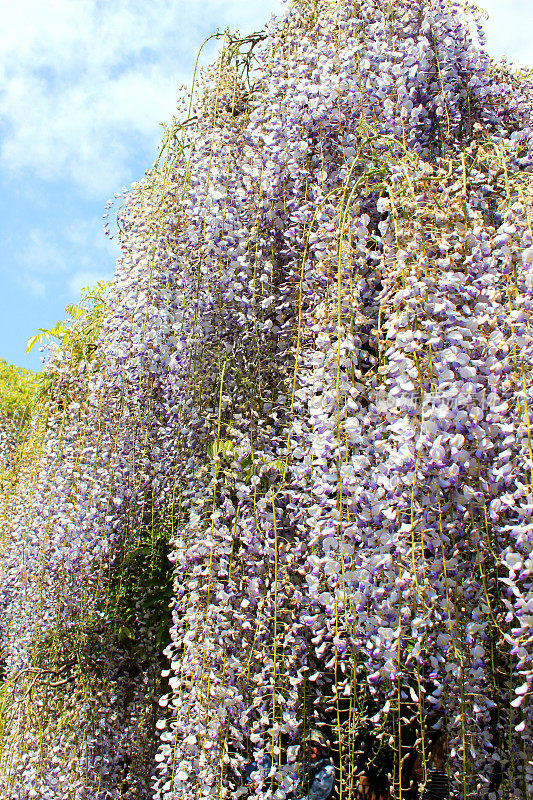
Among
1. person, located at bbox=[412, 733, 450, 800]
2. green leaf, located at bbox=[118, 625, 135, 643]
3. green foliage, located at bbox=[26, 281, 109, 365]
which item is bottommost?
person, located at bbox=[412, 733, 450, 800]

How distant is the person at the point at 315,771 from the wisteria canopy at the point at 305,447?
0.19 ft

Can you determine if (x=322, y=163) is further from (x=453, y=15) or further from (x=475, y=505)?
(x=475, y=505)

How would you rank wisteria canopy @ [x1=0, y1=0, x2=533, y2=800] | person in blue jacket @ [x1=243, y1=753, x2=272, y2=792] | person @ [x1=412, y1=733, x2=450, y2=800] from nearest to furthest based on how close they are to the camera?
wisteria canopy @ [x1=0, y1=0, x2=533, y2=800], person in blue jacket @ [x1=243, y1=753, x2=272, y2=792], person @ [x1=412, y1=733, x2=450, y2=800]

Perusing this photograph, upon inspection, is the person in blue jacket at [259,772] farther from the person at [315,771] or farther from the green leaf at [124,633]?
the green leaf at [124,633]

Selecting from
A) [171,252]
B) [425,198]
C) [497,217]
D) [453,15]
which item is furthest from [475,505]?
[453,15]

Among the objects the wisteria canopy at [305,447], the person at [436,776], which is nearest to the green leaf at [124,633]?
the wisteria canopy at [305,447]

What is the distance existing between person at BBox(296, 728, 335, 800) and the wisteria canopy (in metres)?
0.06

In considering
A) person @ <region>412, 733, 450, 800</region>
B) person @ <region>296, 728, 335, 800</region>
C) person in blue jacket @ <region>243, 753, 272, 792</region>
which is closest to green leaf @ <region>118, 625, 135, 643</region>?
person @ <region>296, 728, 335, 800</region>

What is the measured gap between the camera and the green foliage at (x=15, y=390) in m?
7.46

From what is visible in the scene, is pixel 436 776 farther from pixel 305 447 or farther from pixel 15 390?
pixel 15 390

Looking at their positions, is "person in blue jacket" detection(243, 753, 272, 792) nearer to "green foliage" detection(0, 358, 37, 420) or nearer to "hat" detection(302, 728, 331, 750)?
"hat" detection(302, 728, 331, 750)

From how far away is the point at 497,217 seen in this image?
260 cm

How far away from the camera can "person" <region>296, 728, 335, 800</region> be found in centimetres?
216

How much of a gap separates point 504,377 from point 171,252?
1.71 metres
